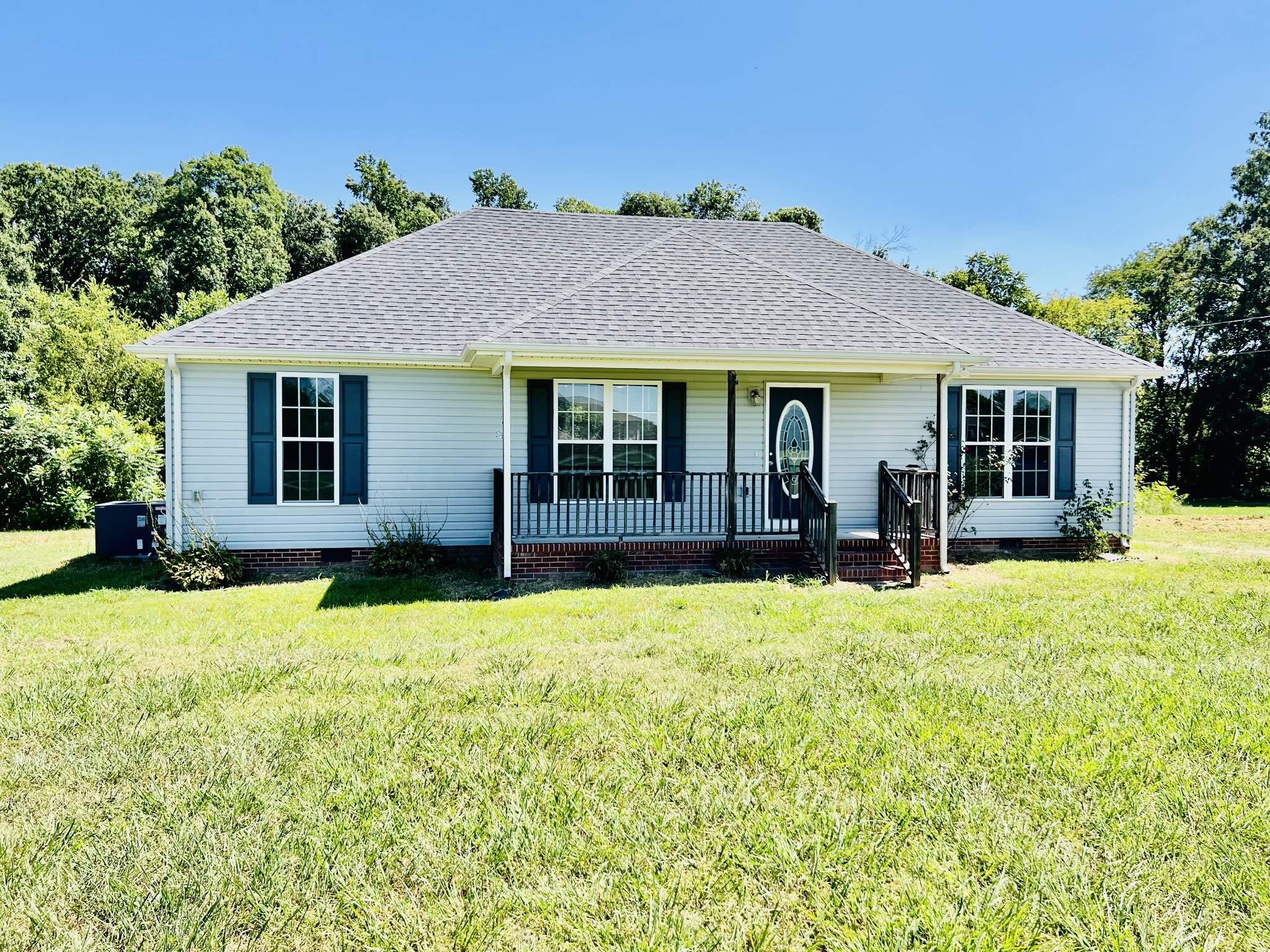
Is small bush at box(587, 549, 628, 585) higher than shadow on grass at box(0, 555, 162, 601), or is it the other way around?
small bush at box(587, 549, 628, 585)

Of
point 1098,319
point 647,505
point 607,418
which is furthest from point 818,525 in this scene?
point 1098,319

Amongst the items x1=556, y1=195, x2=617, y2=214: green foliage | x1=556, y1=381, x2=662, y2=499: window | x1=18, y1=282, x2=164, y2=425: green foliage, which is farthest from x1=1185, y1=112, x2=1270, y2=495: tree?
x1=18, y1=282, x2=164, y2=425: green foliage

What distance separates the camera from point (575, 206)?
1405 inches

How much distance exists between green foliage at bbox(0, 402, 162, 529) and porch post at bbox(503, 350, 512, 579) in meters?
11.4

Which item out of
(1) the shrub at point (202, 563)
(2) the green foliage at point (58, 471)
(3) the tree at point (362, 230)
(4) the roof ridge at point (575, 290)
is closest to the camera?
(4) the roof ridge at point (575, 290)

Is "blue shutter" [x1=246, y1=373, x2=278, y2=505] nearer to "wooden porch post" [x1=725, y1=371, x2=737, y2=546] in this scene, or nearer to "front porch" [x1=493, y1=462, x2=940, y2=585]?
"front porch" [x1=493, y1=462, x2=940, y2=585]

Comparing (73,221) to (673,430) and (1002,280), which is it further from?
(1002,280)

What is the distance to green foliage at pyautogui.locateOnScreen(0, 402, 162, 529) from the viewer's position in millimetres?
15609

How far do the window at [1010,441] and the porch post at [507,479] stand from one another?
7.19 m

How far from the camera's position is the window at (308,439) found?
32.6 feet

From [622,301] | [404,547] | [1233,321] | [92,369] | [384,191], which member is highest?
[384,191]

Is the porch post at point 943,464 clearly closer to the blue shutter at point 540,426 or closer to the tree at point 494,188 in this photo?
the blue shutter at point 540,426

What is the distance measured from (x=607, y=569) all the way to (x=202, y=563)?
5137 mm

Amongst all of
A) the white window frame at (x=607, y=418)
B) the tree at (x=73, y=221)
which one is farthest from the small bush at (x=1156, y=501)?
the tree at (x=73, y=221)
